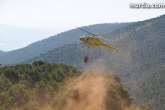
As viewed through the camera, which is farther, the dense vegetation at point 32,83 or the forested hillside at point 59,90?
the dense vegetation at point 32,83

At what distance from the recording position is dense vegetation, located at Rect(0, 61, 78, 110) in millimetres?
71375

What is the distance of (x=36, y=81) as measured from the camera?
290 ft

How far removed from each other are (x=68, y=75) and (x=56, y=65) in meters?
6.17

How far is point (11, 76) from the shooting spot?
3494 inches

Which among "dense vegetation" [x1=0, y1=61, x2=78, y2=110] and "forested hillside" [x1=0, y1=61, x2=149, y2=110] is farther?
"dense vegetation" [x1=0, y1=61, x2=78, y2=110]

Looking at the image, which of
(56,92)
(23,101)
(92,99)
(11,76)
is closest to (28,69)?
(11,76)

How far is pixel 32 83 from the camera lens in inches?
3469

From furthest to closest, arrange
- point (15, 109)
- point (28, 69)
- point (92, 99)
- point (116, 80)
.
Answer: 1. point (28, 69)
2. point (116, 80)
3. point (15, 109)
4. point (92, 99)

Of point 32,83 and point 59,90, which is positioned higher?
point 32,83

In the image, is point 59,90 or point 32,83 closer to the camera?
point 59,90

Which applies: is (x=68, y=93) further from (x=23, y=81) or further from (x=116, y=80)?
(x=23, y=81)

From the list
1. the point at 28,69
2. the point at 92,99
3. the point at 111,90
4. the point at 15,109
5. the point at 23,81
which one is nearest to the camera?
the point at 92,99

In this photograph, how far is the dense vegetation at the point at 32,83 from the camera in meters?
71.4

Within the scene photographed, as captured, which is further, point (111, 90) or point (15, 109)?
point (111, 90)
